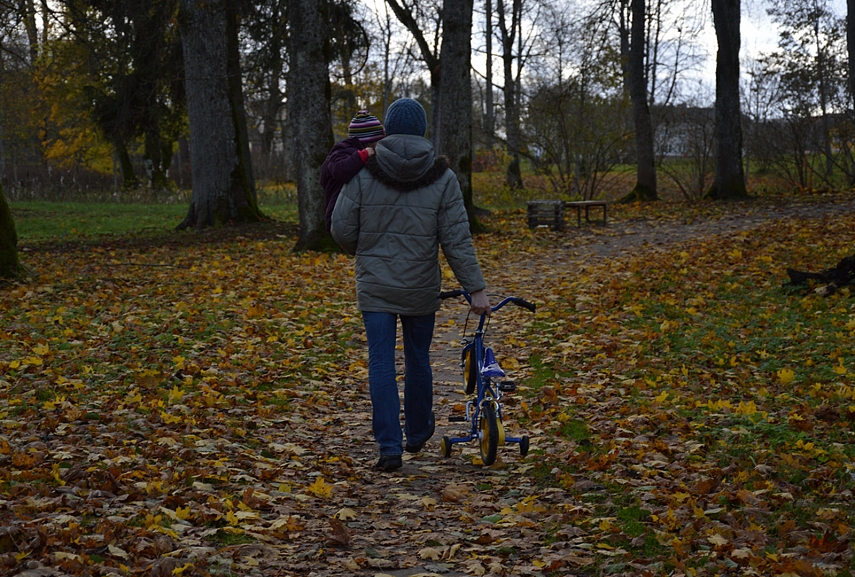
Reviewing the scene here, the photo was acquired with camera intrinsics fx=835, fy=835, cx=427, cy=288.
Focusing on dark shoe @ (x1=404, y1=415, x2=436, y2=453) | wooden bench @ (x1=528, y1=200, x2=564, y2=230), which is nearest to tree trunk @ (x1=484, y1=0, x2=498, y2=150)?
wooden bench @ (x1=528, y1=200, x2=564, y2=230)

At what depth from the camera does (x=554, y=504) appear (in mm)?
4570

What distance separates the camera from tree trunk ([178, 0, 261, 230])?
1741cm

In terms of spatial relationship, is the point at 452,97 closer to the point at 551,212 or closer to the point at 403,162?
the point at 551,212

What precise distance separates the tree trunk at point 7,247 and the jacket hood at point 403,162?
292 inches

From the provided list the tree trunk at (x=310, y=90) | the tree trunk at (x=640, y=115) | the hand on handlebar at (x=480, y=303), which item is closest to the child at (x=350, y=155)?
the hand on handlebar at (x=480, y=303)

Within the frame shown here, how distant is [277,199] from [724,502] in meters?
26.3

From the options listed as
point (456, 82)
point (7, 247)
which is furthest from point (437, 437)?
point (456, 82)

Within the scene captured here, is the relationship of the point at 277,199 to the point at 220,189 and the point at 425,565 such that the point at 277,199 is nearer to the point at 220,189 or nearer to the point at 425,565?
the point at 220,189

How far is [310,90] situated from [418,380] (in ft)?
33.4

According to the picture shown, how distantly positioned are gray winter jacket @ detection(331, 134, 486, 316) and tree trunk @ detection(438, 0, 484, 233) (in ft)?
40.6

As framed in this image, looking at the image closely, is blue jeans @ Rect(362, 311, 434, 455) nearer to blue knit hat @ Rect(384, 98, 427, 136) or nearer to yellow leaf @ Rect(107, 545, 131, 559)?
blue knit hat @ Rect(384, 98, 427, 136)

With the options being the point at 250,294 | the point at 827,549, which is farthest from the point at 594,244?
the point at 827,549

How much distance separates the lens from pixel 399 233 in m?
4.81

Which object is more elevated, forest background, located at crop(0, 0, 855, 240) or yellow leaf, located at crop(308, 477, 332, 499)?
forest background, located at crop(0, 0, 855, 240)
